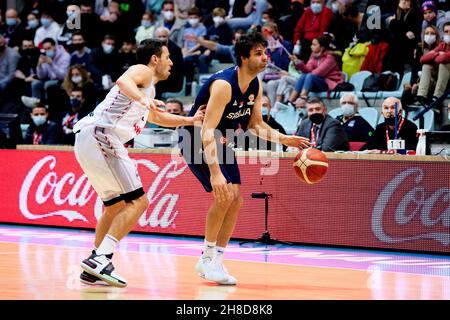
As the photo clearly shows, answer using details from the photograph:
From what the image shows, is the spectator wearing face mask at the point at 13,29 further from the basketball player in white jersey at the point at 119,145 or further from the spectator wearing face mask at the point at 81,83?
the basketball player in white jersey at the point at 119,145

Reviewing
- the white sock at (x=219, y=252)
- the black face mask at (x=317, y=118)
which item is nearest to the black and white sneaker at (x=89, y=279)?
the white sock at (x=219, y=252)

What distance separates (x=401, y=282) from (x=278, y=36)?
28.5 feet

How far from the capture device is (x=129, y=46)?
18.0 metres

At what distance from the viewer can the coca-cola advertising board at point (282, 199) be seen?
37.6 ft

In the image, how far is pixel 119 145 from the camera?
8.41 m

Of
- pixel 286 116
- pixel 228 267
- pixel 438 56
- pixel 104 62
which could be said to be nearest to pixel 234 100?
pixel 228 267

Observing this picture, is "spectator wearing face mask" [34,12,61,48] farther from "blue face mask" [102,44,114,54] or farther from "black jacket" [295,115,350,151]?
"black jacket" [295,115,350,151]

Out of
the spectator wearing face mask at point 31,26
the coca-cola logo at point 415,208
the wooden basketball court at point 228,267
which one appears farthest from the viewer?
the spectator wearing face mask at point 31,26

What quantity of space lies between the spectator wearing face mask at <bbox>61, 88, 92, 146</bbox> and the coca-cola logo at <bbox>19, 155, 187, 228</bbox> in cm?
148

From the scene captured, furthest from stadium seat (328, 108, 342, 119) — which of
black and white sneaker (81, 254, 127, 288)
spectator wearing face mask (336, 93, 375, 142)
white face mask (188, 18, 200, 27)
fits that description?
black and white sneaker (81, 254, 127, 288)

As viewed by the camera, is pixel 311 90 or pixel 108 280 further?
pixel 311 90

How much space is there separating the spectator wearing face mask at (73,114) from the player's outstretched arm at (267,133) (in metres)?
7.41
